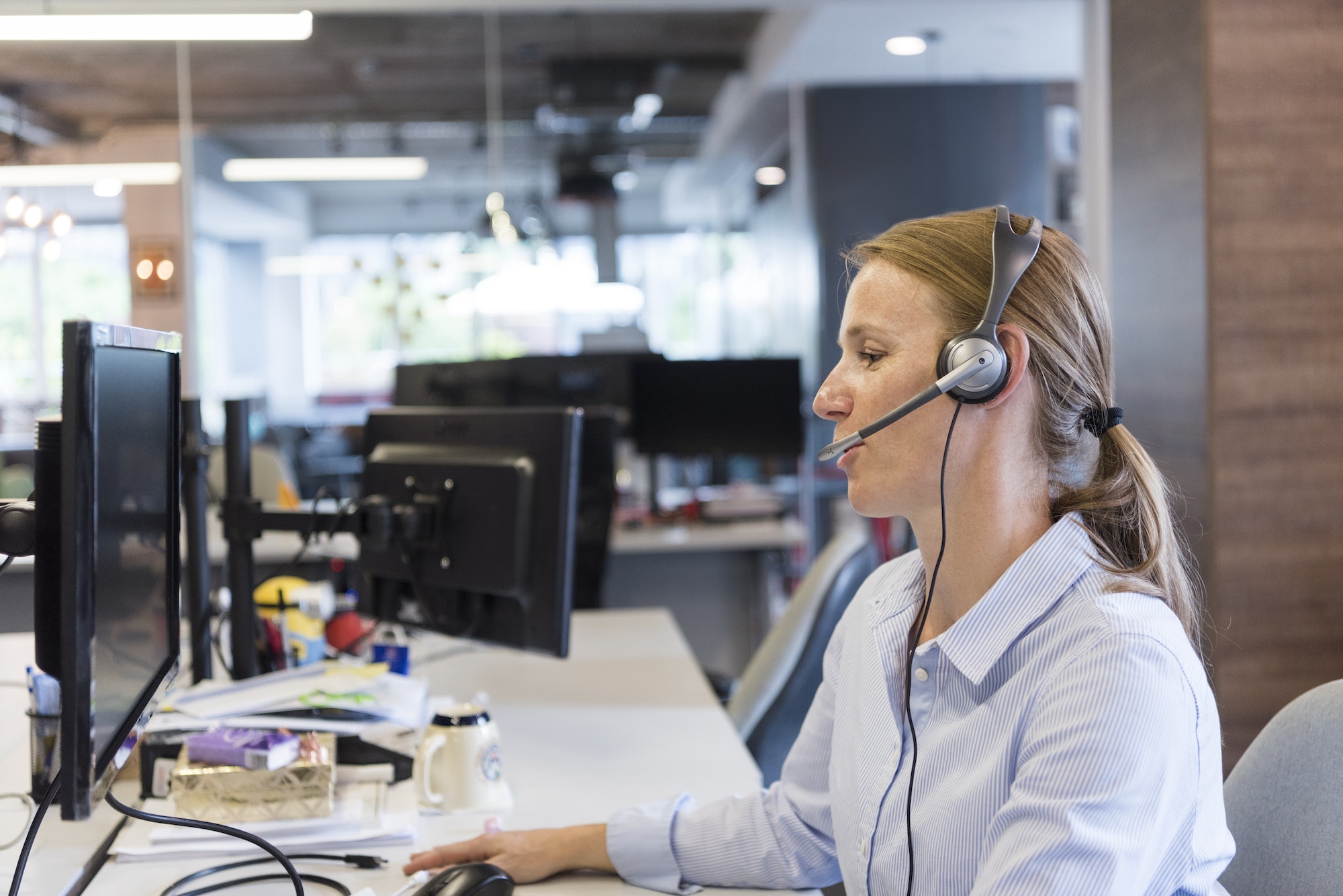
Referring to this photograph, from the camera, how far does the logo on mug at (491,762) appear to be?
1.28 metres

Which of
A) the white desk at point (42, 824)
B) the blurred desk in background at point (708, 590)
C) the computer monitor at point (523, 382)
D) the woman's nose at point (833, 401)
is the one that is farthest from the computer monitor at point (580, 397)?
the woman's nose at point (833, 401)

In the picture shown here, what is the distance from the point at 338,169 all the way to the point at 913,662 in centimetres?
524

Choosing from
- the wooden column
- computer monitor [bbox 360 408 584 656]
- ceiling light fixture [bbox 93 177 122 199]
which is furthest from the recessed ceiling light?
computer monitor [bbox 360 408 584 656]

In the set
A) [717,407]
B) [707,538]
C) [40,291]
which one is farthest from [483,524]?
[40,291]

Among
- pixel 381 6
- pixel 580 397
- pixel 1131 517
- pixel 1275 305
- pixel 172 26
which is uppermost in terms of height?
pixel 381 6

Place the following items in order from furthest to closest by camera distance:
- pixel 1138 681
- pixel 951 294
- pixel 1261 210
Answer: pixel 1261 210
pixel 951 294
pixel 1138 681

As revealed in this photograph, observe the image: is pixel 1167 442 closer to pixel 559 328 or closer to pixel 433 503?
pixel 433 503

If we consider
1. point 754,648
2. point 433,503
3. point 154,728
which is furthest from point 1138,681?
point 754,648

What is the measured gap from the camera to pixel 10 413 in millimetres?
5109

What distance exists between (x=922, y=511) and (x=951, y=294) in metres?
0.19

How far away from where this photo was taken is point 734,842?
1118 mm

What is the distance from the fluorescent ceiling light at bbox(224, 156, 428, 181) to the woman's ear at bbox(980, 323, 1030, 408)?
16.8 ft

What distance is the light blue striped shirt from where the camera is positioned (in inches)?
31.0

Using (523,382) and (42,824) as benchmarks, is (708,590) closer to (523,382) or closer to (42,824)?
(523,382)
